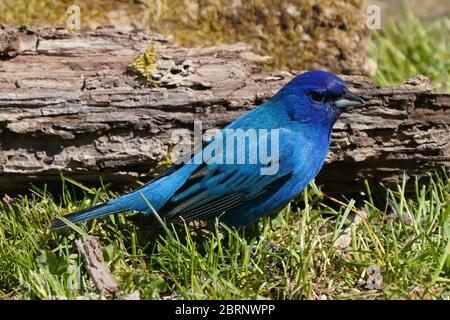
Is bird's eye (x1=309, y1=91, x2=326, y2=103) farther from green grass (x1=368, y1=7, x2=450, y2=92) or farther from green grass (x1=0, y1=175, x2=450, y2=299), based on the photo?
Answer: green grass (x1=368, y1=7, x2=450, y2=92)

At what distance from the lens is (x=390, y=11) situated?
27.1 feet

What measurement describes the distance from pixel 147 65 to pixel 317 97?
101 cm

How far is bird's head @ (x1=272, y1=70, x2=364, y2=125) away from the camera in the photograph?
189 inches

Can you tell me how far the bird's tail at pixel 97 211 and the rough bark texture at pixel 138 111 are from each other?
40cm

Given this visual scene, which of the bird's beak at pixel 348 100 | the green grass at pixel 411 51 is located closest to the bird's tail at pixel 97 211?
the bird's beak at pixel 348 100

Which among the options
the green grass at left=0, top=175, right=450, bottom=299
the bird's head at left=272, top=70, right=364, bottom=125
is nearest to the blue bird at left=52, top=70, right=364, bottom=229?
the bird's head at left=272, top=70, right=364, bottom=125

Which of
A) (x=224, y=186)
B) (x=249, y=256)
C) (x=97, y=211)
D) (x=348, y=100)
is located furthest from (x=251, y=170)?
(x=97, y=211)

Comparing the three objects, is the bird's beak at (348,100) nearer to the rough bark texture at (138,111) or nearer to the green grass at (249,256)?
the rough bark texture at (138,111)

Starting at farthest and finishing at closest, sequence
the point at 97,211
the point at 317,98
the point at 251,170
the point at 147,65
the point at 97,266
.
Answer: the point at 147,65, the point at 317,98, the point at 251,170, the point at 97,211, the point at 97,266

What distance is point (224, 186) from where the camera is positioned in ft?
15.4

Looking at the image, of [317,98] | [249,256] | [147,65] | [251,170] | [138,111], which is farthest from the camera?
[147,65]

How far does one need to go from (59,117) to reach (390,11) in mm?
4290

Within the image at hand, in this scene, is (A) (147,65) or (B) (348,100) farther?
(A) (147,65)

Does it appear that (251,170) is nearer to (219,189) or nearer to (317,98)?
(219,189)
